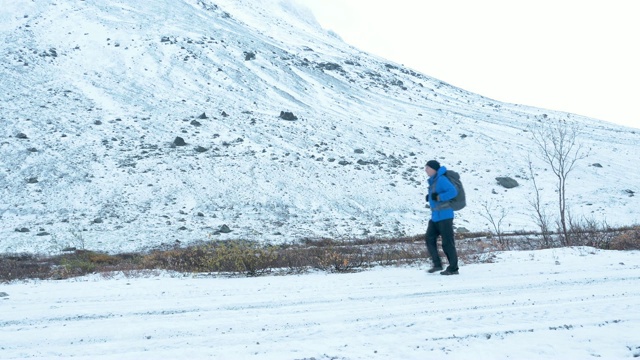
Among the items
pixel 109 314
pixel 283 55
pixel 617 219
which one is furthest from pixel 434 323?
pixel 283 55

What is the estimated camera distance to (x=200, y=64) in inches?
1705

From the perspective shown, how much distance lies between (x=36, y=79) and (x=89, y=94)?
4.73 m

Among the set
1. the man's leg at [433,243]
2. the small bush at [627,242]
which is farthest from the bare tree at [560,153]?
the man's leg at [433,243]

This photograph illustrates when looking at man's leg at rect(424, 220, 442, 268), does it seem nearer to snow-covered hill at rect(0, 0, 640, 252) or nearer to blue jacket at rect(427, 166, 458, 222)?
blue jacket at rect(427, 166, 458, 222)

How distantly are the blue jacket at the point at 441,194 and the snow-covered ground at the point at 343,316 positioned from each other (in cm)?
98

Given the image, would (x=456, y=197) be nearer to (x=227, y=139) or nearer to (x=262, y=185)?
(x=262, y=185)

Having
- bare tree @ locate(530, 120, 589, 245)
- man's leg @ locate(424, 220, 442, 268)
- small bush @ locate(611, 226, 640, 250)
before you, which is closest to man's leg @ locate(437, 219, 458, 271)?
man's leg @ locate(424, 220, 442, 268)

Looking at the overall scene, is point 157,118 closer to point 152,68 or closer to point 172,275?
point 152,68

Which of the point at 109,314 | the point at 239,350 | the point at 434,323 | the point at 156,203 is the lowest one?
the point at 156,203

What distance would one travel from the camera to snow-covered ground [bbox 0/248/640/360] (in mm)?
4250

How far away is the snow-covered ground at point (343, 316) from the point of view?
4250mm

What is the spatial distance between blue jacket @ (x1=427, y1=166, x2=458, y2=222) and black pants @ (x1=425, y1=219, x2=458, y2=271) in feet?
0.37

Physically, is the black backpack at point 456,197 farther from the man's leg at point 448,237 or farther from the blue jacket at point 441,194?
the man's leg at point 448,237

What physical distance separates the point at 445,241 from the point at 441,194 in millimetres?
776
